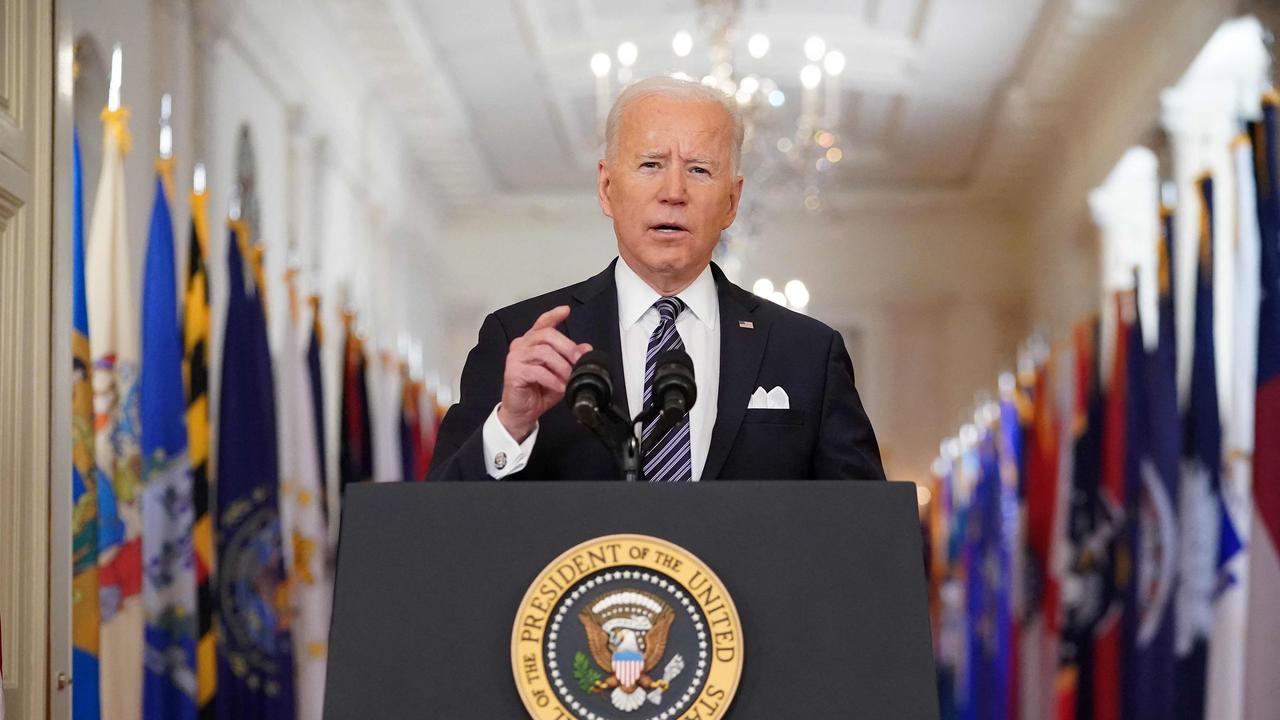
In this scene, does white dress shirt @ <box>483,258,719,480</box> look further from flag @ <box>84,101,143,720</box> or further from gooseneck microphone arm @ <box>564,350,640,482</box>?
flag @ <box>84,101,143,720</box>

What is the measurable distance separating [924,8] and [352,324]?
15.2 ft

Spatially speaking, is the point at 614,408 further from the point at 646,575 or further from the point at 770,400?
the point at 770,400

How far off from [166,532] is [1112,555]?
15.4 ft

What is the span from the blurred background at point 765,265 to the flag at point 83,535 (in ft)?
0.04

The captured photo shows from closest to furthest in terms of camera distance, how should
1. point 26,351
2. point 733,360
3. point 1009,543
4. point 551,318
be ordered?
point 551,318 → point 733,360 → point 26,351 → point 1009,543

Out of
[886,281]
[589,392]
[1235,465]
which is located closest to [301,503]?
[1235,465]

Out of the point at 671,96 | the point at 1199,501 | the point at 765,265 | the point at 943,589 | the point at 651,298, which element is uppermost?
the point at 765,265

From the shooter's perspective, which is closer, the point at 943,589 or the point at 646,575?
the point at 646,575

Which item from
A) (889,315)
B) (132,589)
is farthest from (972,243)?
(132,589)

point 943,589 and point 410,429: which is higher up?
point 410,429

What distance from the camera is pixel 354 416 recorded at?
9.16 m

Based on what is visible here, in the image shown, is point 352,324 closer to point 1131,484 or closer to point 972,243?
point 1131,484

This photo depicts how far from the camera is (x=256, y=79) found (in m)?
8.88

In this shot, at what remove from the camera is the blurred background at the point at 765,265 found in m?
5.53
